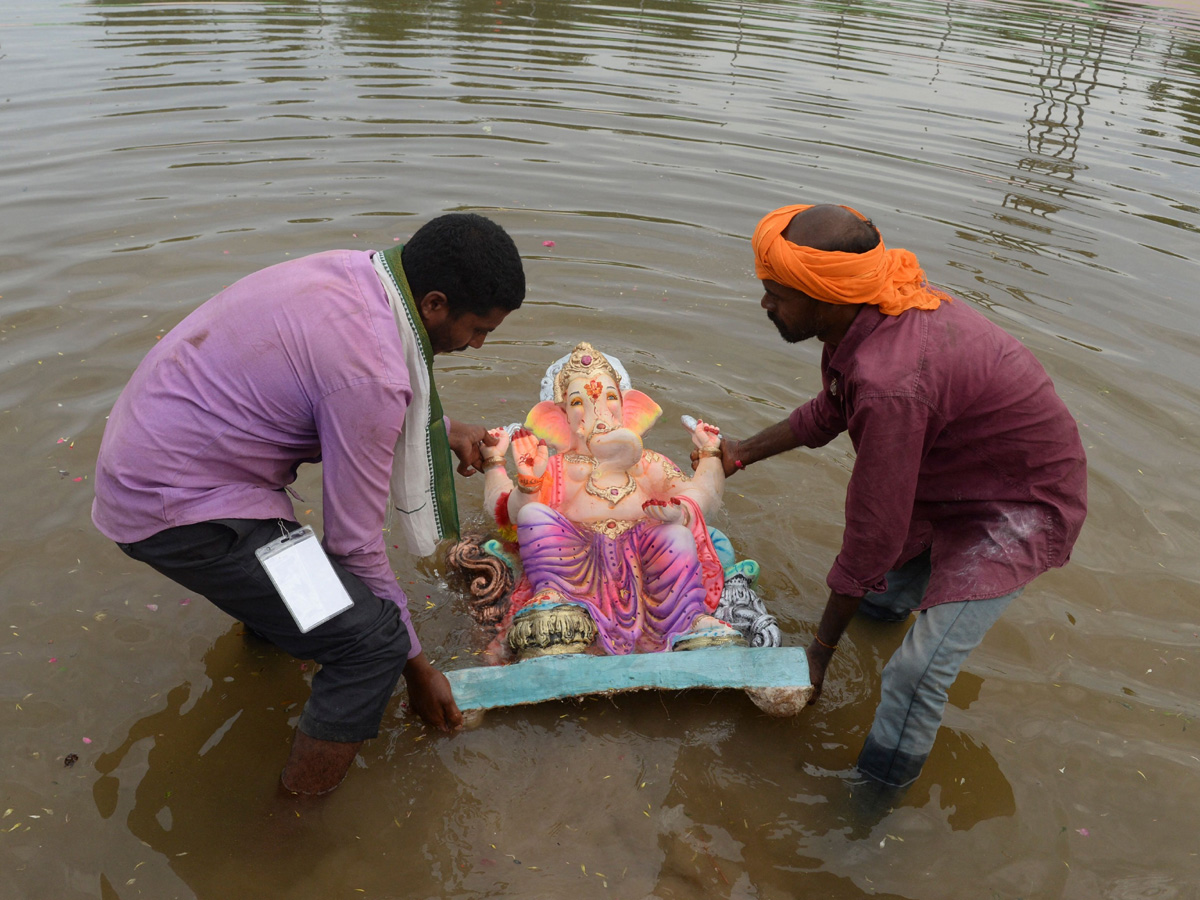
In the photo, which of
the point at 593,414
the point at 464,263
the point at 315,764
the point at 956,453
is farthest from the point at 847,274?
the point at 315,764

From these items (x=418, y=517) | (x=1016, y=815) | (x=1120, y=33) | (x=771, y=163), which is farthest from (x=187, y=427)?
(x=1120, y=33)

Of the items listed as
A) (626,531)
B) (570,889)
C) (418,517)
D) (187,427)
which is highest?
(187,427)

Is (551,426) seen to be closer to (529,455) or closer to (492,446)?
(529,455)

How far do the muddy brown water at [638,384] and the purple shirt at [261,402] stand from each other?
146cm

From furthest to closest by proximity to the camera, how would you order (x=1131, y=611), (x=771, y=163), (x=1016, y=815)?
(x=771, y=163)
(x=1131, y=611)
(x=1016, y=815)

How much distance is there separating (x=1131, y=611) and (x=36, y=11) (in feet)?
71.5

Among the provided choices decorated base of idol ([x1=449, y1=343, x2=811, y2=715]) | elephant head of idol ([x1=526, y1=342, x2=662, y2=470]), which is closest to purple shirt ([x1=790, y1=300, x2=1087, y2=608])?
decorated base of idol ([x1=449, y1=343, x2=811, y2=715])

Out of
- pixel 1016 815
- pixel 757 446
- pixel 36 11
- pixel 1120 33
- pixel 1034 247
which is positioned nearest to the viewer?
pixel 1016 815

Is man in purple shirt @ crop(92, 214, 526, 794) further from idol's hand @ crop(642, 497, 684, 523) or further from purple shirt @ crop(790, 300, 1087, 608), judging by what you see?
idol's hand @ crop(642, 497, 684, 523)

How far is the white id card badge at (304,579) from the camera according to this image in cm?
332

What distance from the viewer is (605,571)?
5.04 m

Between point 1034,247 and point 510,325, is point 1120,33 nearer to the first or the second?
point 1034,247

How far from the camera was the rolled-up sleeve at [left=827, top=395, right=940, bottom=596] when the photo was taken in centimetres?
348

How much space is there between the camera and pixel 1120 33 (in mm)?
22875
